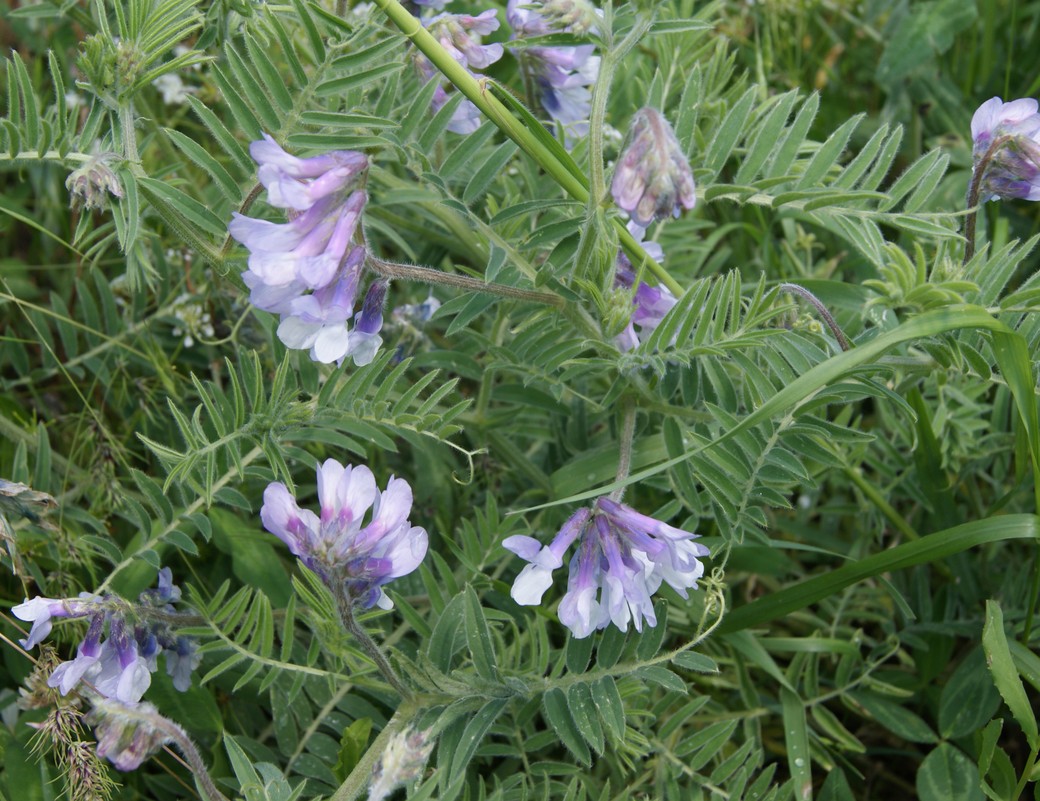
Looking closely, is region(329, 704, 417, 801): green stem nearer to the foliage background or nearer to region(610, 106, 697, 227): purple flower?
the foliage background

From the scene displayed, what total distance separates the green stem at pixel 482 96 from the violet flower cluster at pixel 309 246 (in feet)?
0.78

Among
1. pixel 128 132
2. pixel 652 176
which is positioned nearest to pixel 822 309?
pixel 652 176

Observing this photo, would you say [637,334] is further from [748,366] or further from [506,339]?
[506,339]

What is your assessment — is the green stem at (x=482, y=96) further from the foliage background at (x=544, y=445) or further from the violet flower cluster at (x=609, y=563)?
the violet flower cluster at (x=609, y=563)

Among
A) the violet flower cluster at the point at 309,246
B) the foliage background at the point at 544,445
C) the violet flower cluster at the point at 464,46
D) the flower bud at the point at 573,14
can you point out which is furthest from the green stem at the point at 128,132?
the flower bud at the point at 573,14

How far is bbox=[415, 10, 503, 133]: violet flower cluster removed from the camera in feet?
6.27

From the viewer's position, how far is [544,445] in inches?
95.0

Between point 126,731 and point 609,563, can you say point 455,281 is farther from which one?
point 126,731

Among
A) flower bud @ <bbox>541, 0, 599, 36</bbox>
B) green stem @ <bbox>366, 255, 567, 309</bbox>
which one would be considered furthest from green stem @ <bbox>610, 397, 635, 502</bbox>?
flower bud @ <bbox>541, 0, 599, 36</bbox>

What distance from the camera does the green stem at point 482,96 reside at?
5.33 feet

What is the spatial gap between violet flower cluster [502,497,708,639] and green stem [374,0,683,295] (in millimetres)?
472

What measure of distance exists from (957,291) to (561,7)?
0.71 meters

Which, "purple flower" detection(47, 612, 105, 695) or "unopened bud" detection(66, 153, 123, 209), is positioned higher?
"unopened bud" detection(66, 153, 123, 209)

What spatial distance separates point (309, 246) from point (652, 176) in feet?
1.47
